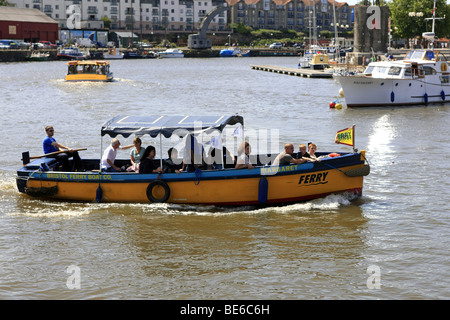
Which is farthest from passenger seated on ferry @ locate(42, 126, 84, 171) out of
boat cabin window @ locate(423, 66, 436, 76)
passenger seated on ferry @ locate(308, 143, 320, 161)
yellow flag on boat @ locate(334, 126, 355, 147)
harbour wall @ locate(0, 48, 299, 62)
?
harbour wall @ locate(0, 48, 299, 62)

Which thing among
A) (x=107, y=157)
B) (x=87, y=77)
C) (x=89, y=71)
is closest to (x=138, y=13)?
(x=89, y=71)

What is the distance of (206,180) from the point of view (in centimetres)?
1722

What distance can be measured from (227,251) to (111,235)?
126 inches

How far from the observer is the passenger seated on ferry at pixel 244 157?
17031 millimetres

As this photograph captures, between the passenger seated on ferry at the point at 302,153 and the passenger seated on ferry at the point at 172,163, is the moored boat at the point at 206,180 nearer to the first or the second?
the passenger seated on ferry at the point at 172,163

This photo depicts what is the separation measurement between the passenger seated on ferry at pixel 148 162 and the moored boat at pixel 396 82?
90.1 ft

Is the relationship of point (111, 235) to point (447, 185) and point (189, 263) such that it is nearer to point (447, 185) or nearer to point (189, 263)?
point (189, 263)

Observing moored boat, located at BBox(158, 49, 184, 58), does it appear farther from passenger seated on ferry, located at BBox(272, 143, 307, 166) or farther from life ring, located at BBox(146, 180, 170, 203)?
passenger seated on ferry, located at BBox(272, 143, 307, 166)

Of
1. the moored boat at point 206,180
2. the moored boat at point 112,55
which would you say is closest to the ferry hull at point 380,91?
the moored boat at point 206,180

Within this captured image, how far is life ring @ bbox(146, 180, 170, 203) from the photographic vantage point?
17312 mm

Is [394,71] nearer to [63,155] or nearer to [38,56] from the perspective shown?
[63,155]

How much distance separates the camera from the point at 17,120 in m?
38.2

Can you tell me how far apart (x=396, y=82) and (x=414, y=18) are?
77854 mm
